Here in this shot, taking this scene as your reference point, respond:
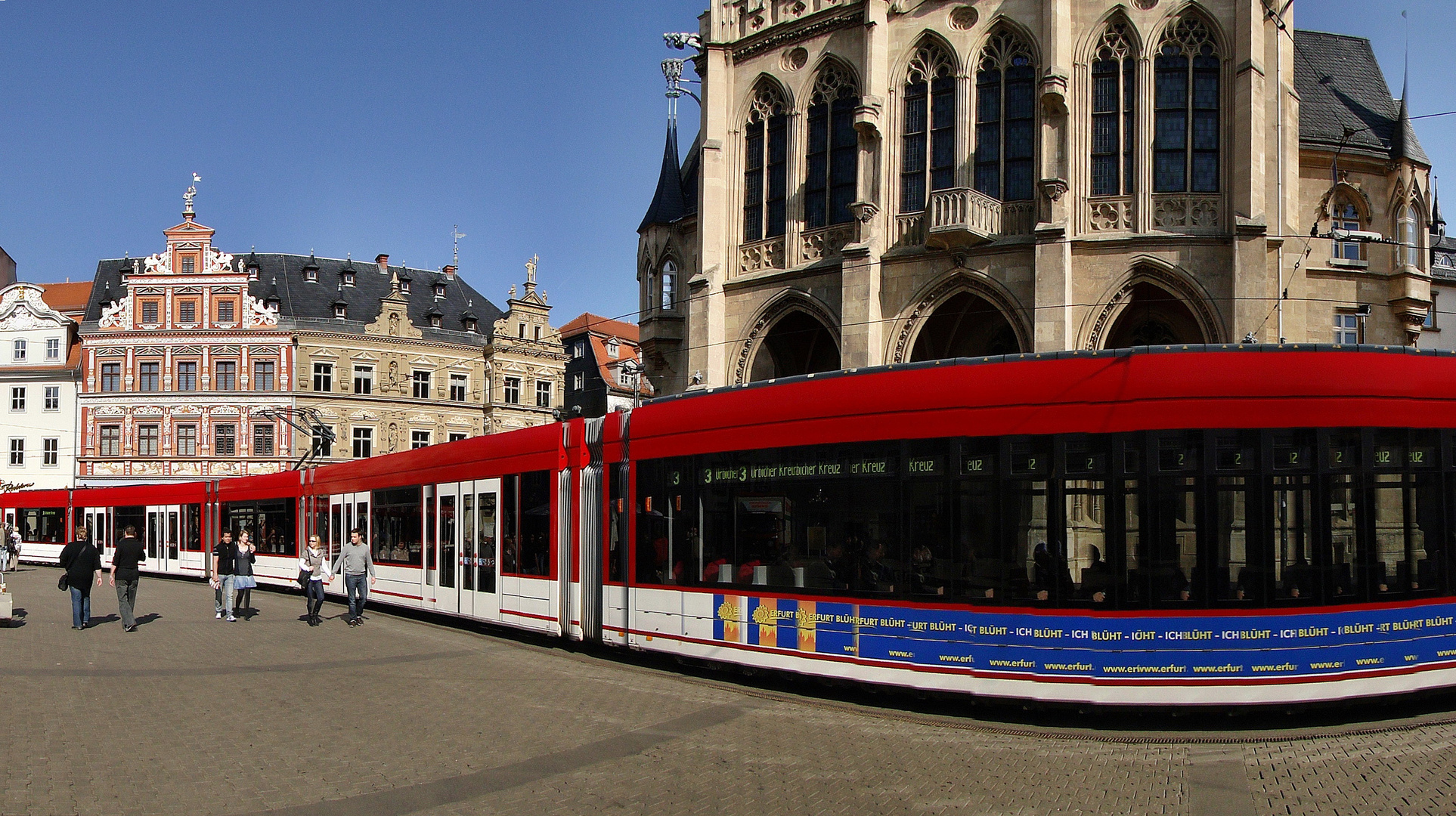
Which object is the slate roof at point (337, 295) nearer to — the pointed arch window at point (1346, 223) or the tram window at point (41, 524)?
the tram window at point (41, 524)

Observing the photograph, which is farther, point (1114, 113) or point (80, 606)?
point (1114, 113)

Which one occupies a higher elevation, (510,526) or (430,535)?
(510,526)

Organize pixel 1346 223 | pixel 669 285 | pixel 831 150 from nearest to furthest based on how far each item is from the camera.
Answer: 1. pixel 1346 223
2. pixel 831 150
3. pixel 669 285

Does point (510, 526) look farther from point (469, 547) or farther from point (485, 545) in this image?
point (469, 547)

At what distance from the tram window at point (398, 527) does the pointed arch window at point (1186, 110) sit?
49.1ft

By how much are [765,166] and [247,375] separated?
127ft

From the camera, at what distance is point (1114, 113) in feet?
72.1

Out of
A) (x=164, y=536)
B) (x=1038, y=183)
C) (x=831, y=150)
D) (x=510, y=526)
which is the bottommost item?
(x=164, y=536)

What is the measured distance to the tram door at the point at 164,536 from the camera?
103ft

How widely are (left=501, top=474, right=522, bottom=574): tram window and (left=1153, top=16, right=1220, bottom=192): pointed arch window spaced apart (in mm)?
14015

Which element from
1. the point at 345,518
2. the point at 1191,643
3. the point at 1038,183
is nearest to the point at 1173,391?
the point at 1191,643

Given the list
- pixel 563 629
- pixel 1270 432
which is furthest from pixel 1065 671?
pixel 563 629

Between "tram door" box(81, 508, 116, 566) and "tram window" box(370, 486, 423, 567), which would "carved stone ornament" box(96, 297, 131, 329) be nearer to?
"tram door" box(81, 508, 116, 566)

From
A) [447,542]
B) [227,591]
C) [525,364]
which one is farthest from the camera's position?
[525,364]
